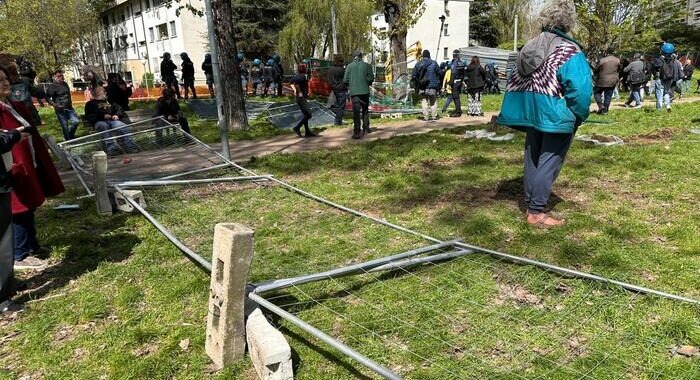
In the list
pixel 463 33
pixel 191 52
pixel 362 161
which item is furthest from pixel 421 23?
pixel 362 161

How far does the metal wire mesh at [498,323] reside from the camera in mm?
2471

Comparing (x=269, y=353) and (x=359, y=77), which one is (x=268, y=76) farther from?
(x=269, y=353)

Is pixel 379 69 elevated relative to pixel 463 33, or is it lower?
lower

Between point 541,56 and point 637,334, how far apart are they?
2.29 meters

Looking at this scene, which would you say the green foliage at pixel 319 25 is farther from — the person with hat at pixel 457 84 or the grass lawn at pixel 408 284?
the grass lawn at pixel 408 284

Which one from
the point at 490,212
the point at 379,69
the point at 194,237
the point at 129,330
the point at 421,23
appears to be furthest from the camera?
the point at 421,23

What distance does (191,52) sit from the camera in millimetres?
36156

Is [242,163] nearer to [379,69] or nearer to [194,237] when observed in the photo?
[194,237]

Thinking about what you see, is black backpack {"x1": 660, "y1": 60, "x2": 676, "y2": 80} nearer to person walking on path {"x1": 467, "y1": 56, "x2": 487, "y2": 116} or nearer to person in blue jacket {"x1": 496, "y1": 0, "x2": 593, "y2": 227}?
person walking on path {"x1": 467, "y1": 56, "x2": 487, "y2": 116}

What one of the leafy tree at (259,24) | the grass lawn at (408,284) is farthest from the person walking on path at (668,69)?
the leafy tree at (259,24)

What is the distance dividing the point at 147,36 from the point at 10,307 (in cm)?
4199

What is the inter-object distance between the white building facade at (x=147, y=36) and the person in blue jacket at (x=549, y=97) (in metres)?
29.8

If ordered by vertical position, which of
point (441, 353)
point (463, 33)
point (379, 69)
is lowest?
point (441, 353)

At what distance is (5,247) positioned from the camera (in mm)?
3217
